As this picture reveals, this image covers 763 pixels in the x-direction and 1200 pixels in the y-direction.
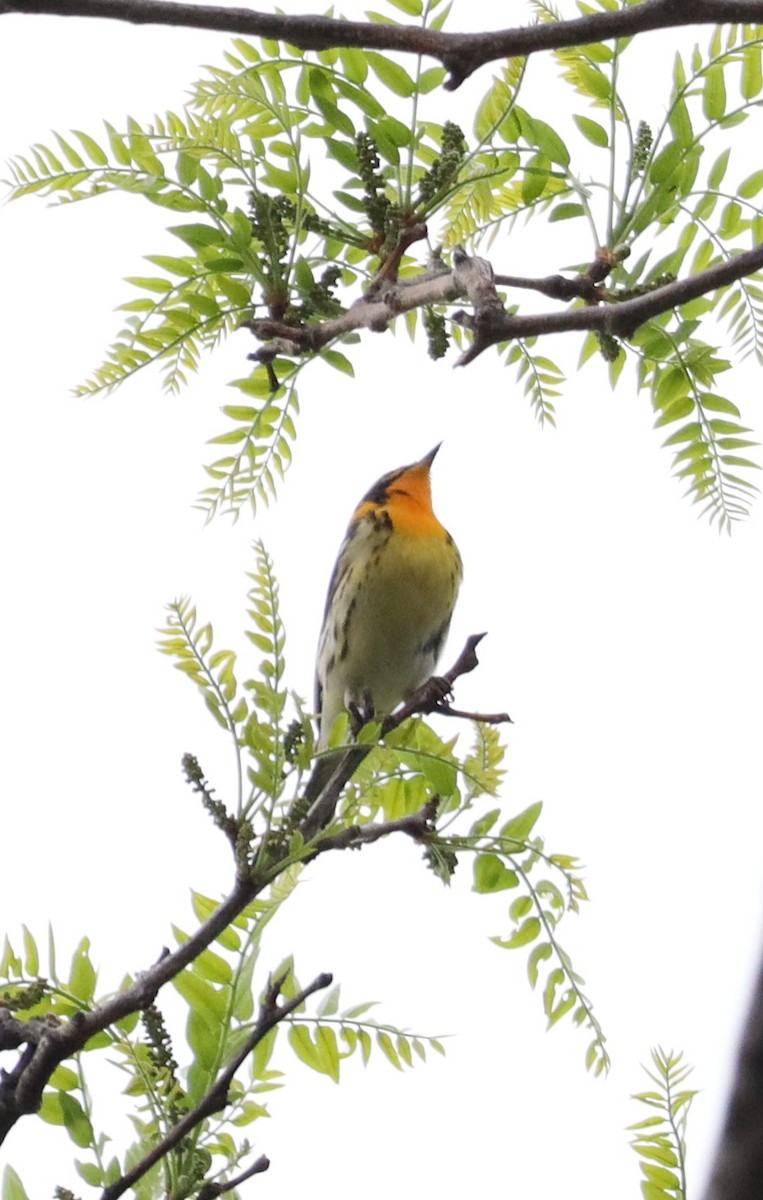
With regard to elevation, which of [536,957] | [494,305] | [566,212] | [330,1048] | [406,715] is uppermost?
[566,212]

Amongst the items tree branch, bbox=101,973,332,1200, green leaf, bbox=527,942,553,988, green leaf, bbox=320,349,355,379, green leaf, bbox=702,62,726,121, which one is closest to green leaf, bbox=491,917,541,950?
green leaf, bbox=527,942,553,988

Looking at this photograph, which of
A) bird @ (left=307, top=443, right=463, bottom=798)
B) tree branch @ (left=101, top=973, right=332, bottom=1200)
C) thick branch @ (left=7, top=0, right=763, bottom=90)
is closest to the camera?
thick branch @ (left=7, top=0, right=763, bottom=90)

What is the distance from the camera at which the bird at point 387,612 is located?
4188mm

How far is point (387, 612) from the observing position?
419 cm

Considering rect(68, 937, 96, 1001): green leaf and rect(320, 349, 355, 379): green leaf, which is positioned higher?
rect(320, 349, 355, 379): green leaf

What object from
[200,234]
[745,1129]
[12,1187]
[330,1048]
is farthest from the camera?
[200,234]

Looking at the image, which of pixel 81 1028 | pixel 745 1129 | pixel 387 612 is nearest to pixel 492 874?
pixel 81 1028

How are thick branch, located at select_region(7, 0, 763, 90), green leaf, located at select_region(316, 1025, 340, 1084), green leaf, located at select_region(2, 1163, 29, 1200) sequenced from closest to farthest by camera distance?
thick branch, located at select_region(7, 0, 763, 90), green leaf, located at select_region(2, 1163, 29, 1200), green leaf, located at select_region(316, 1025, 340, 1084)

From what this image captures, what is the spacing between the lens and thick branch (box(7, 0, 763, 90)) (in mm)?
1355

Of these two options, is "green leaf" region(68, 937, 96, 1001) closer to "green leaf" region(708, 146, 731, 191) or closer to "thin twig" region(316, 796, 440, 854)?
"thin twig" region(316, 796, 440, 854)

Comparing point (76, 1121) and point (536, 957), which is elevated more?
point (536, 957)

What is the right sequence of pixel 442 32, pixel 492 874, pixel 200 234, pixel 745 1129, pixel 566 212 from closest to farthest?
pixel 745 1129 → pixel 442 32 → pixel 492 874 → pixel 200 234 → pixel 566 212

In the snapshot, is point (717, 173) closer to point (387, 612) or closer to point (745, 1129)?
point (387, 612)

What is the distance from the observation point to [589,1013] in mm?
2129
